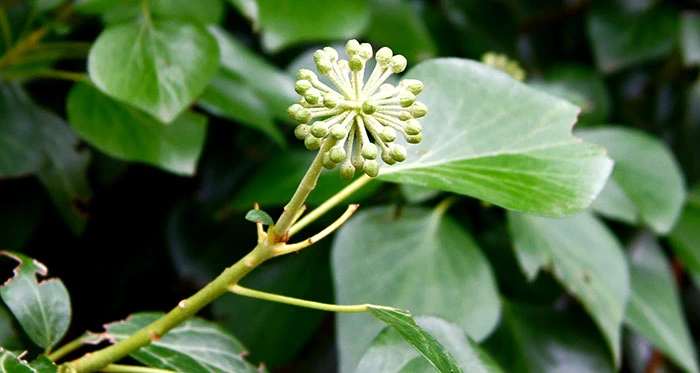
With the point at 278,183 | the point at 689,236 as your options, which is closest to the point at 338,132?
the point at 278,183

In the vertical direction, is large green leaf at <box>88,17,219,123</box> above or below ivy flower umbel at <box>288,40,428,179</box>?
above

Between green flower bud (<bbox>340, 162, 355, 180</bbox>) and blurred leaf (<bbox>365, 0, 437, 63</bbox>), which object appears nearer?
green flower bud (<bbox>340, 162, 355, 180</bbox>)

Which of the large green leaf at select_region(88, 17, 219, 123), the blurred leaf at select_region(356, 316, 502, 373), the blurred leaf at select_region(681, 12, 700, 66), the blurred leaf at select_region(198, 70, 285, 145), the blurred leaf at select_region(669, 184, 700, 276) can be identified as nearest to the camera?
the blurred leaf at select_region(356, 316, 502, 373)

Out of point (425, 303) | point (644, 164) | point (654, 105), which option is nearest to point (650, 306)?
point (644, 164)

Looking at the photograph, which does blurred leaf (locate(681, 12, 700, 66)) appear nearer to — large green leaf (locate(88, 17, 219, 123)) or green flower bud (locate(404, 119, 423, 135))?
large green leaf (locate(88, 17, 219, 123))

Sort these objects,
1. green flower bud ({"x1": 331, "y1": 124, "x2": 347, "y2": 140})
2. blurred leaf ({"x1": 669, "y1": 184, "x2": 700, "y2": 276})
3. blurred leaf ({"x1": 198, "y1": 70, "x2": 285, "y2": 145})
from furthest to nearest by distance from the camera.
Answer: blurred leaf ({"x1": 669, "y1": 184, "x2": 700, "y2": 276}) → blurred leaf ({"x1": 198, "y1": 70, "x2": 285, "y2": 145}) → green flower bud ({"x1": 331, "y1": 124, "x2": 347, "y2": 140})

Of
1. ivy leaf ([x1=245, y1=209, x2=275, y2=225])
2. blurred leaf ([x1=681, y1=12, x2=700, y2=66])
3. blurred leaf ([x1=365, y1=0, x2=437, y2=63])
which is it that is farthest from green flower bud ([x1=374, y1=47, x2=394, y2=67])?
blurred leaf ([x1=681, y1=12, x2=700, y2=66])

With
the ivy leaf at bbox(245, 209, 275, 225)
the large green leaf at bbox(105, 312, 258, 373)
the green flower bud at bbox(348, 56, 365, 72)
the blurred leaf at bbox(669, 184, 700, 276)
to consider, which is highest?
the green flower bud at bbox(348, 56, 365, 72)
